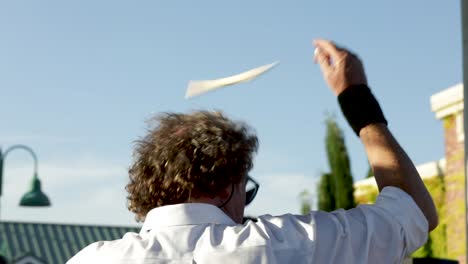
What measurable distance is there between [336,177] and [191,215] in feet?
57.9

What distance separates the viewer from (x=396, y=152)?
85.7 inches

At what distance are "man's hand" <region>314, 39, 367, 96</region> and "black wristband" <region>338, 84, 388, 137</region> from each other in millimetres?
15

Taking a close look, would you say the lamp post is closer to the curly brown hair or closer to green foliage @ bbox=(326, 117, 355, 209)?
green foliage @ bbox=(326, 117, 355, 209)

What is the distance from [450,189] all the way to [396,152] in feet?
46.8

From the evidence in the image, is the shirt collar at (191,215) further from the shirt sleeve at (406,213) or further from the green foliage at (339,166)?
the green foliage at (339,166)

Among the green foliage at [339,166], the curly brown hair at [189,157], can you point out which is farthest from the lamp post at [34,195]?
the curly brown hair at [189,157]

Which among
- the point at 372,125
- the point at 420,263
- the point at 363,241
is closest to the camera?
the point at 363,241

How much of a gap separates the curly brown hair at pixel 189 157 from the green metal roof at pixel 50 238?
23.7 meters

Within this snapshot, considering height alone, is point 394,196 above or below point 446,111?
above

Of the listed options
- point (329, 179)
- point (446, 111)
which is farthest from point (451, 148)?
point (329, 179)

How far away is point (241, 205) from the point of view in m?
2.29

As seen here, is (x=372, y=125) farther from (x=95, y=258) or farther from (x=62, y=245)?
(x=62, y=245)

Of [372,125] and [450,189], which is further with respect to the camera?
[450,189]

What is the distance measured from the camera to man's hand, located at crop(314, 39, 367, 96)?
229cm
